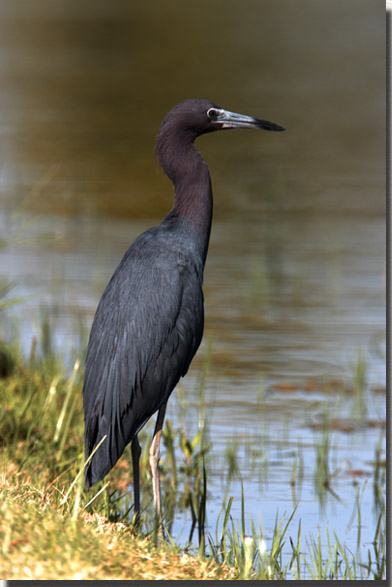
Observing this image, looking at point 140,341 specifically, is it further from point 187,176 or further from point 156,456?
point 187,176

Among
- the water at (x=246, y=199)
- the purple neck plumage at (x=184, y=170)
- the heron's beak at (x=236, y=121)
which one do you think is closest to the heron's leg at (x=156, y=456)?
the water at (x=246, y=199)

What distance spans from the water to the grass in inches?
A: 7.0

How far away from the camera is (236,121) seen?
547 cm

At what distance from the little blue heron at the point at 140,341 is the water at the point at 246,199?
3.32 ft

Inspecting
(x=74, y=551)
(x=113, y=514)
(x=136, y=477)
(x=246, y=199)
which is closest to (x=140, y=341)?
(x=136, y=477)

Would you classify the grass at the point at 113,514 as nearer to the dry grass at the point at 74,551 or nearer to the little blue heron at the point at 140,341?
the dry grass at the point at 74,551

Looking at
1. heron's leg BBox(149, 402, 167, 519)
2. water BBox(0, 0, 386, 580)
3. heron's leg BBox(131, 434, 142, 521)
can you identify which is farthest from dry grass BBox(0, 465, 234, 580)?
water BBox(0, 0, 386, 580)

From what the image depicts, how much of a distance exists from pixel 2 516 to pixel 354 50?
70.4 feet

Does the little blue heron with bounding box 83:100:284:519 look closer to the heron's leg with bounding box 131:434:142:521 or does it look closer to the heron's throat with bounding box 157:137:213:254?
the heron's leg with bounding box 131:434:142:521

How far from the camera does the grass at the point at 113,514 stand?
338cm

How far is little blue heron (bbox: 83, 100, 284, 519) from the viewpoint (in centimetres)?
461

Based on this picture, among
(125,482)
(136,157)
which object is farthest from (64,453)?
(136,157)

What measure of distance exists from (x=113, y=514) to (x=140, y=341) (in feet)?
2.38

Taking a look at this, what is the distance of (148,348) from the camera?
15.4 feet
